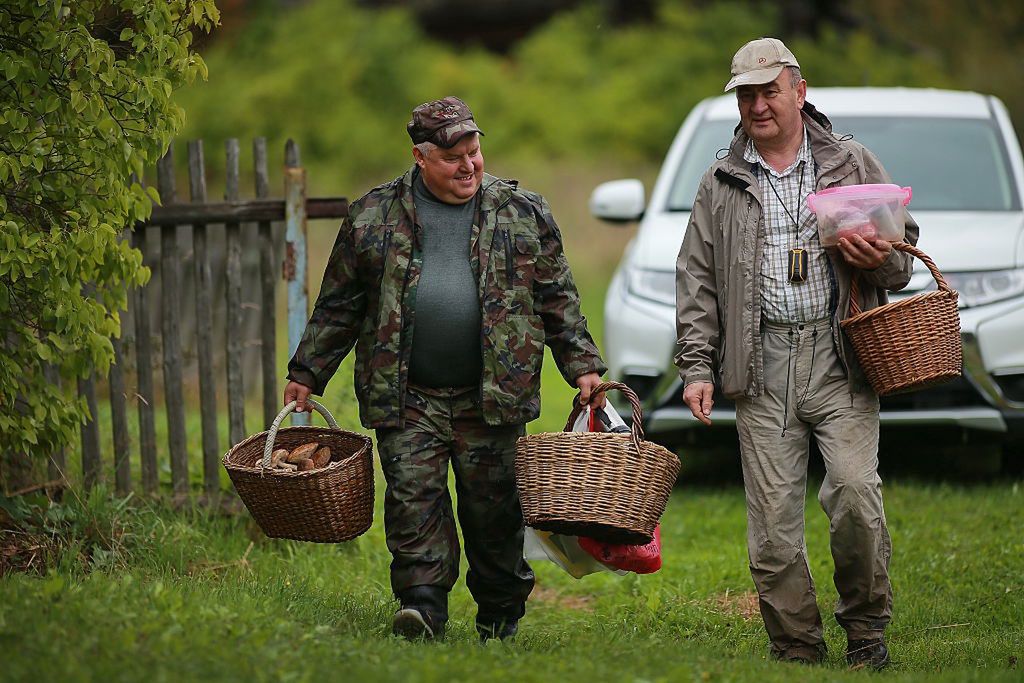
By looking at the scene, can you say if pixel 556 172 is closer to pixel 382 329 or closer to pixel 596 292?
pixel 596 292

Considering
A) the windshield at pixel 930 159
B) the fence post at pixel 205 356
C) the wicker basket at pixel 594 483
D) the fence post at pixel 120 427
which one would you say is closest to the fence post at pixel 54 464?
the fence post at pixel 120 427

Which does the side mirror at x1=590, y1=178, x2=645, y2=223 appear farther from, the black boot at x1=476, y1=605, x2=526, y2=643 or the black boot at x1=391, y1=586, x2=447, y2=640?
the black boot at x1=391, y1=586, x2=447, y2=640

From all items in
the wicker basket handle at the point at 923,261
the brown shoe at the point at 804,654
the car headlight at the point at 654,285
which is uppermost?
the wicker basket handle at the point at 923,261

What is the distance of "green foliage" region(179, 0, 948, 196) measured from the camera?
67.9 feet

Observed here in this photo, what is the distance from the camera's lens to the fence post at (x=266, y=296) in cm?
681

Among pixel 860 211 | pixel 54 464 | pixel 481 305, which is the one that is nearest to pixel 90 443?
pixel 54 464

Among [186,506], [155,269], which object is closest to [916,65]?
[155,269]

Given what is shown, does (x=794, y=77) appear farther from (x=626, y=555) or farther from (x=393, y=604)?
(x=393, y=604)

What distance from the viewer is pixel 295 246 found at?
685 centimetres

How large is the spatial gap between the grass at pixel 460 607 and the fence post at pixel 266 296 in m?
0.62

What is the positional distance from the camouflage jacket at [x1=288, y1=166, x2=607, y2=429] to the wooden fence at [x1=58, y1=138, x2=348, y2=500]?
1542 millimetres

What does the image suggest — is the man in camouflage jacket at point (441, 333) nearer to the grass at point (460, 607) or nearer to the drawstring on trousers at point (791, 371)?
the grass at point (460, 607)

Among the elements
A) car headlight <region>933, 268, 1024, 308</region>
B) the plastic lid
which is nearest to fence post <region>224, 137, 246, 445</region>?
the plastic lid

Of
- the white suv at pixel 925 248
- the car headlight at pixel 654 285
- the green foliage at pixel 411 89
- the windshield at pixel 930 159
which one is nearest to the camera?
the white suv at pixel 925 248
